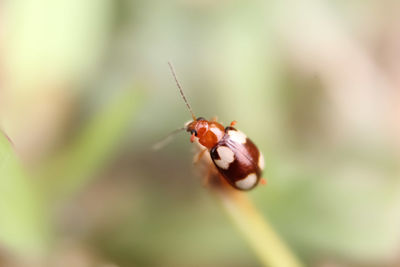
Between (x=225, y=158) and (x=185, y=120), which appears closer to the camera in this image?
(x=225, y=158)

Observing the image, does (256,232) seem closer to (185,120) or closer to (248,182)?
(248,182)

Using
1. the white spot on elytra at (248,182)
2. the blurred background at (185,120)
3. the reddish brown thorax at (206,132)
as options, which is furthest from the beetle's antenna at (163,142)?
the white spot on elytra at (248,182)

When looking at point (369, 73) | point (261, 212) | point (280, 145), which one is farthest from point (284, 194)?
point (369, 73)

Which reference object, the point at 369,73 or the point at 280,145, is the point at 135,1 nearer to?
the point at 280,145

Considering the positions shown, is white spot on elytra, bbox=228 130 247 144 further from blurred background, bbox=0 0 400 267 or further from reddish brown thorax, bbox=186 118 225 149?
blurred background, bbox=0 0 400 267

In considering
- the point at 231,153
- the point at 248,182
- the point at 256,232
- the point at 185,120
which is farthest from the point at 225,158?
the point at 185,120

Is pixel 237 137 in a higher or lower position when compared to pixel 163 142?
lower
